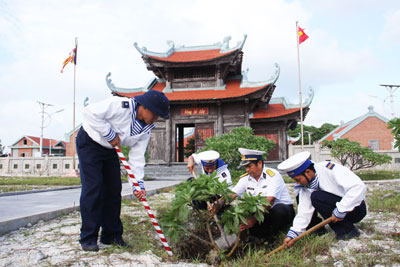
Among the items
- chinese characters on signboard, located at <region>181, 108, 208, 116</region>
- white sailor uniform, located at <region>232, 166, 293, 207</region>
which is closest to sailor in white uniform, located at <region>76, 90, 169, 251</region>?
white sailor uniform, located at <region>232, 166, 293, 207</region>

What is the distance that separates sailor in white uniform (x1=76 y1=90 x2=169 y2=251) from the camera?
2.40 m

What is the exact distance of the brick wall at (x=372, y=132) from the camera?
939 inches

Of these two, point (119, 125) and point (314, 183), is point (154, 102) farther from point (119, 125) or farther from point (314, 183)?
point (314, 183)

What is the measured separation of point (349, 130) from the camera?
24531 mm

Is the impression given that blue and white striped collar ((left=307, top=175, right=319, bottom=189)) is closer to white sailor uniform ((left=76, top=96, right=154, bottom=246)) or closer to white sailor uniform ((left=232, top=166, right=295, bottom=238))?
white sailor uniform ((left=232, top=166, right=295, bottom=238))

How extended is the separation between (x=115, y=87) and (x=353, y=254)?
47.8 feet

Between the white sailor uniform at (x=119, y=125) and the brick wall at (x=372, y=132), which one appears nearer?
the white sailor uniform at (x=119, y=125)

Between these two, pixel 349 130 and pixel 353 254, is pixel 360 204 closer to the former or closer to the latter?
pixel 353 254

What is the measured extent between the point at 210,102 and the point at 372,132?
1753 cm

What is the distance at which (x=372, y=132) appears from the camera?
24.0 m

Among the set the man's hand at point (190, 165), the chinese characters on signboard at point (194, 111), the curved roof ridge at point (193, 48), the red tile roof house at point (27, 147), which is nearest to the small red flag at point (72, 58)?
the curved roof ridge at point (193, 48)

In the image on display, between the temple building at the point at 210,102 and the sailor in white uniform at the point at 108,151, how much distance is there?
11.0m

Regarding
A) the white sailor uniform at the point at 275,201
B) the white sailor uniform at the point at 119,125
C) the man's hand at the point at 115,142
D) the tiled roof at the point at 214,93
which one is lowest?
the white sailor uniform at the point at 275,201

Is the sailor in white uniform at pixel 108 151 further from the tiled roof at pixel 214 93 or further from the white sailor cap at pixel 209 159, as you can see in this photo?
the tiled roof at pixel 214 93
